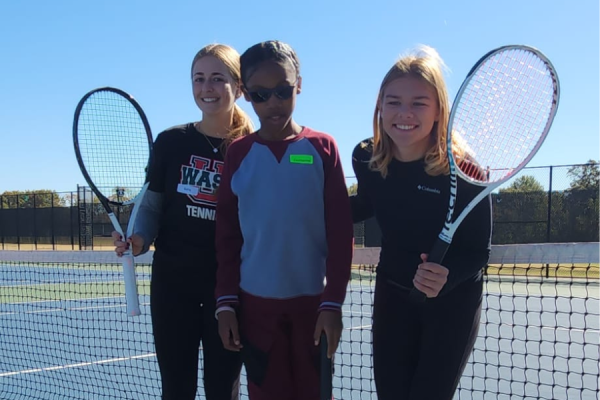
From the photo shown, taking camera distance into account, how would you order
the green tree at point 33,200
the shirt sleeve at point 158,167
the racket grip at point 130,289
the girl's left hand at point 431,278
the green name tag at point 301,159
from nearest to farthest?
the girl's left hand at point 431,278
the green name tag at point 301,159
the racket grip at point 130,289
the shirt sleeve at point 158,167
the green tree at point 33,200

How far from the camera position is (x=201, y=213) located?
8.64 ft

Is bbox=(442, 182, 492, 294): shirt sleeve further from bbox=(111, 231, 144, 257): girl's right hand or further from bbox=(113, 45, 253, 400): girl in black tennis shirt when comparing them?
bbox=(111, 231, 144, 257): girl's right hand

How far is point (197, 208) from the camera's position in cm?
264

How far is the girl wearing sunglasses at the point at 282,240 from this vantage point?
2229mm

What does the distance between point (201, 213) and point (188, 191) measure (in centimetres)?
11

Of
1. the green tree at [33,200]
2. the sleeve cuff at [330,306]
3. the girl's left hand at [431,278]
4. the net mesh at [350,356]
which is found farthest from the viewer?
the green tree at [33,200]

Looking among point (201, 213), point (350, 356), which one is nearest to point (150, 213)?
point (201, 213)

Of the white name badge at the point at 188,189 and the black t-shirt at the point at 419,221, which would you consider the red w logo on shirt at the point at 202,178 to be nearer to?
the white name badge at the point at 188,189

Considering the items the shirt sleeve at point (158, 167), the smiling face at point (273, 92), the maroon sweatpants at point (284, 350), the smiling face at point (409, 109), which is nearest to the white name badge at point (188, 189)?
the shirt sleeve at point (158, 167)

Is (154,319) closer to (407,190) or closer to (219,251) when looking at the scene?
(219,251)

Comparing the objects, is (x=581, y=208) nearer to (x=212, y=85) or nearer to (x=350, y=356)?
(x=350, y=356)

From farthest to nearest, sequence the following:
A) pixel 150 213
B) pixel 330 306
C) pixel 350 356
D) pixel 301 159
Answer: pixel 350 356
pixel 150 213
pixel 301 159
pixel 330 306

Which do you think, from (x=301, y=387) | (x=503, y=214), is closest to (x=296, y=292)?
(x=301, y=387)

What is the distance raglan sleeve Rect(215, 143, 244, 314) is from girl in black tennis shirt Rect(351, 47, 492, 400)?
0.54 metres
